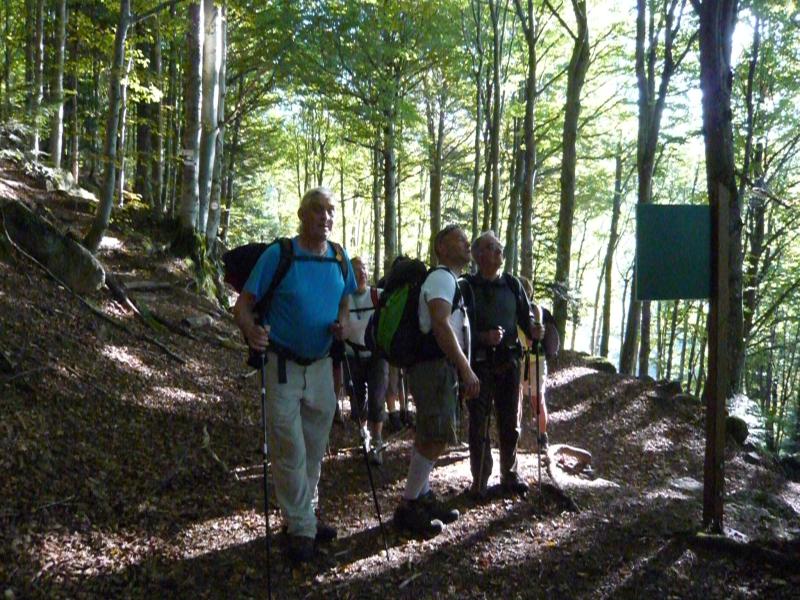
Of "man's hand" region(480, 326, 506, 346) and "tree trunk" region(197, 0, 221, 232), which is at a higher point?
"tree trunk" region(197, 0, 221, 232)

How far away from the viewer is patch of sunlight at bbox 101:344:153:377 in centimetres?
689

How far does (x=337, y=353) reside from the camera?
4059mm

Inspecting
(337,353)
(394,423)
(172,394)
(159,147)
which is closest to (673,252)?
(337,353)

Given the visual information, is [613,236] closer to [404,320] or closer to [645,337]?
[645,337]

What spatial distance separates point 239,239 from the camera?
30.5 m

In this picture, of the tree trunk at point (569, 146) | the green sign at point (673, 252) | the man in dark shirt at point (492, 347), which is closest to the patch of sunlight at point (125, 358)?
the man in dark shirt at point (492, 347)

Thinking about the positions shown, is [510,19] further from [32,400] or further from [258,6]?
[32,400]

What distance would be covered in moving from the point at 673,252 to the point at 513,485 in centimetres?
240

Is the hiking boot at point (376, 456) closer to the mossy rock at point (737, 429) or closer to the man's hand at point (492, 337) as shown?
the man's hand at point (492, 337)

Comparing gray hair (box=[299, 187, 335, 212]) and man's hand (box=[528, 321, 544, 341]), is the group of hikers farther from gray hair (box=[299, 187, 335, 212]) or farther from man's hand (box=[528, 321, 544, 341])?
man's hand (box=[528, 321, 544, 341])

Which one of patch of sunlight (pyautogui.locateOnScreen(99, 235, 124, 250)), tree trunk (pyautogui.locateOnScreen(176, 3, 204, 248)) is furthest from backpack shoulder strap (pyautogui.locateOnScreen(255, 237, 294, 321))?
patch of sunlight (pyautogui.locateOnScreen(99, 235, 124, 250))

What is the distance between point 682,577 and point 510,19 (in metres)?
16.7

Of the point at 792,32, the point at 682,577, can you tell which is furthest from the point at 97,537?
the point at 792,32

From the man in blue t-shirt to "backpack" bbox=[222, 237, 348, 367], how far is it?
0.07 ft
